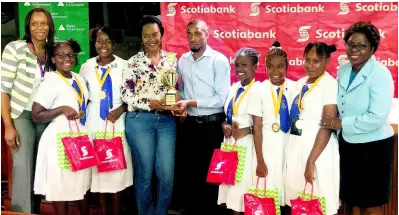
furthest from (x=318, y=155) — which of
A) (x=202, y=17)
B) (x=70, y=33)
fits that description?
(x=70, y=33)

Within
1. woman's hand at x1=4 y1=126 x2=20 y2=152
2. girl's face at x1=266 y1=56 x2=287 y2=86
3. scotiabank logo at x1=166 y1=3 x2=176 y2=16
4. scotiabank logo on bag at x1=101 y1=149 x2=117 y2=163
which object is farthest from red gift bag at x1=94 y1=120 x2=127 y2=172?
girl's face at x1=266 y1=56 x2=287 y2=86

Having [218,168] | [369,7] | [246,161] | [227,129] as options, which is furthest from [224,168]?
[369,7]

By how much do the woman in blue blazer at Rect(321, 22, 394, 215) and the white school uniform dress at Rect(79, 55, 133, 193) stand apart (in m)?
1.36

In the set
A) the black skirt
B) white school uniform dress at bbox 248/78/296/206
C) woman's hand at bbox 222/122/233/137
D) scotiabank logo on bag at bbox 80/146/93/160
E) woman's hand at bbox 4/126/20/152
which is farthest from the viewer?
woman's hand at bbox 4/126/20/152

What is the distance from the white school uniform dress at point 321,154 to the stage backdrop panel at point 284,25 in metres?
0.30

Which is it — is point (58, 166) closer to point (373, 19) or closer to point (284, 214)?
point (284, 214)

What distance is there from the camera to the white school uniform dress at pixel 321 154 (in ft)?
9.14

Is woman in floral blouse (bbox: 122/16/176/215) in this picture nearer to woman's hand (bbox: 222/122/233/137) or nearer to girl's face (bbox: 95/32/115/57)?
girl's face (bbox: 95/32/115/57)

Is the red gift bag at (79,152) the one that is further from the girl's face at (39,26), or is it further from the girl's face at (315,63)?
the girl's face at (315,63)

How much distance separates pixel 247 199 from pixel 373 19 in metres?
1.36

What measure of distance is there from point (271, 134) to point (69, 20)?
1.64m

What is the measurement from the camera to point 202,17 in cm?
317

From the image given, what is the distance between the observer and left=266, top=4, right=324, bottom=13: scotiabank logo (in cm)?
298

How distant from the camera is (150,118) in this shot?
3082mm
